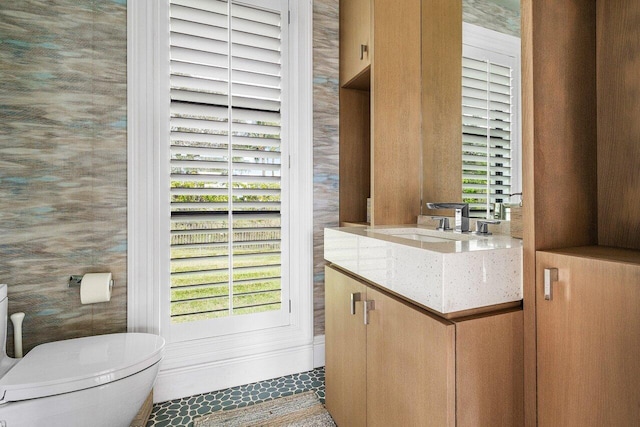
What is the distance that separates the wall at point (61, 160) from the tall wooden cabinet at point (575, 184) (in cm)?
178

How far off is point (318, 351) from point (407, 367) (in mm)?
1201

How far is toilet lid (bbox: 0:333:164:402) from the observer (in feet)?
3.63

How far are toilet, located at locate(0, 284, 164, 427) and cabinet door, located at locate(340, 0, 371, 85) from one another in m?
1.75

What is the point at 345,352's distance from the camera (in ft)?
4.70

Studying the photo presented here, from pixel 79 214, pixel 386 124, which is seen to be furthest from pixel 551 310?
pixel 79 214

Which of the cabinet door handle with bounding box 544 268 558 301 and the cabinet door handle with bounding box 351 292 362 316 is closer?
the cabinet door handle with bounding box 544 268 558 301

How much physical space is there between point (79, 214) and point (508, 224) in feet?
6.38

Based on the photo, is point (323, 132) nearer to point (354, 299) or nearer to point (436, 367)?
point (354, 299)

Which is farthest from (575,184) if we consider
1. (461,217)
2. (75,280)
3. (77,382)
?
(75,280)

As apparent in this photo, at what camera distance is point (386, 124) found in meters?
1.72

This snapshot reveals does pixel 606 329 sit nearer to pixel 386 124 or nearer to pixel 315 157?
pixel 386 124

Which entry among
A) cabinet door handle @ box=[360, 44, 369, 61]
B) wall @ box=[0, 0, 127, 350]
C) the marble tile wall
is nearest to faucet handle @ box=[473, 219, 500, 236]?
the marble tile wall

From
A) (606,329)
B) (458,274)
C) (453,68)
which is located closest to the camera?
(606,329)

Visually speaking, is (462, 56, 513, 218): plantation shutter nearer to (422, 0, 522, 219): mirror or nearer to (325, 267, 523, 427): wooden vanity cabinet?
(422, 0, 522, 219): mirror
